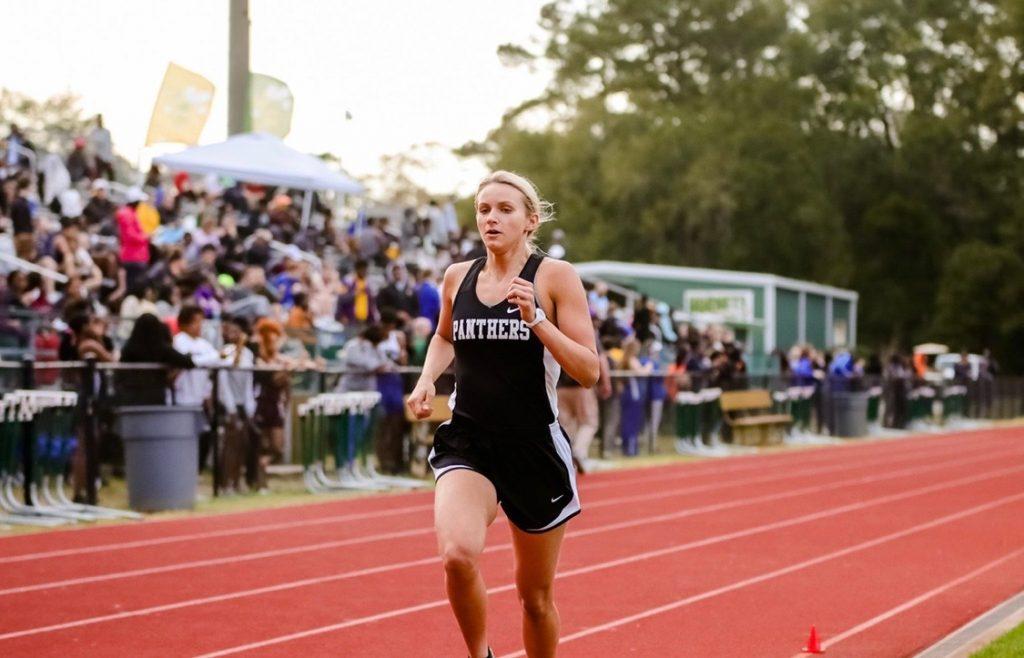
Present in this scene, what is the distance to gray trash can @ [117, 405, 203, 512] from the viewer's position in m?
14.1

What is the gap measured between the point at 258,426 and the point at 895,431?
22.8m

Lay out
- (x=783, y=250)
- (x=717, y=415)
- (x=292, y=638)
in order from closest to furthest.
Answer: (x=292, y=638) → (x=717, y=415) → (x=783, y=250)

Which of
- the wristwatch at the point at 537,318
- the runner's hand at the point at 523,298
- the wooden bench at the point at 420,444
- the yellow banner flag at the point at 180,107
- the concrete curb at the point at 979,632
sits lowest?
the concrete curb at the point at 979,632

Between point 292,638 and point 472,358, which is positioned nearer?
point 472,358

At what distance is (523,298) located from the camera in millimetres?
5367

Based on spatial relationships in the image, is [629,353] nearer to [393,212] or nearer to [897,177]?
[393,212]

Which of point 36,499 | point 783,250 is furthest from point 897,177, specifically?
point 36,499

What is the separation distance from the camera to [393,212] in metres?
52.5

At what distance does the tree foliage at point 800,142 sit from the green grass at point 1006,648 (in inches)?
2149

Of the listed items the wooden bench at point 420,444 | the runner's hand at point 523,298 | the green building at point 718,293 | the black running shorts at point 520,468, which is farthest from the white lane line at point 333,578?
the green building at point 718,293

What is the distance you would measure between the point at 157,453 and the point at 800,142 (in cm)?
5392

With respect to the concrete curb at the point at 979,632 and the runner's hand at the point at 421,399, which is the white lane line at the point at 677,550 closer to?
the runner's hand at the point at 421,399

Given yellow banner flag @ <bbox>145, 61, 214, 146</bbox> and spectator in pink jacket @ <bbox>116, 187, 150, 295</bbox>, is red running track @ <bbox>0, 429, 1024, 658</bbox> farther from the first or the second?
yellow banner flag @ <bbox>145, 61, 214, 146</bbox>

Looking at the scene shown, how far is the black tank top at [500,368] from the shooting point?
5684mm
